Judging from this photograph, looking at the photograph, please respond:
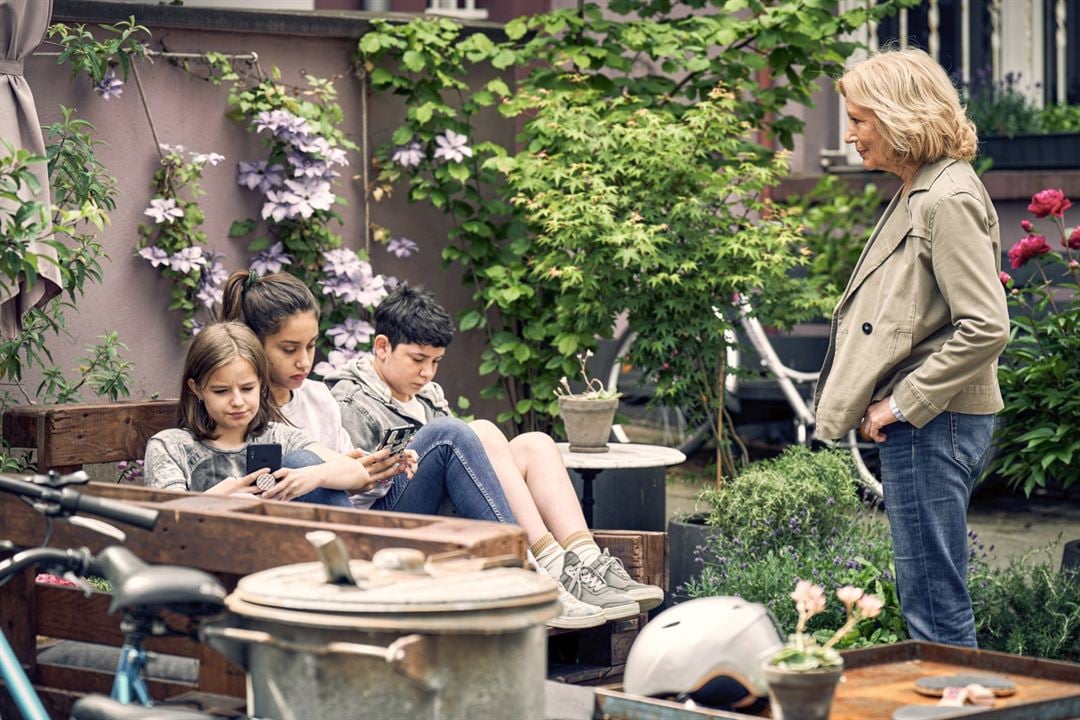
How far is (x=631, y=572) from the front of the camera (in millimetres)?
4445

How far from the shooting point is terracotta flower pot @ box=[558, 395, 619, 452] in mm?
5250

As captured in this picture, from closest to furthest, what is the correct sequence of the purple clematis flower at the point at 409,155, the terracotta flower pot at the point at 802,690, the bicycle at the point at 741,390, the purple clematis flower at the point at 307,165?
the terracotta flower pot at the point at 802,690 < the purple clematis flower at the point at 307,165 < the purple clematis flower at the point at 409,155 < the bicycle at the point at 741,390

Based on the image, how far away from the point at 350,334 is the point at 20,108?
2.11 meters

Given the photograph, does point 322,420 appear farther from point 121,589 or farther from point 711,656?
point 121,589

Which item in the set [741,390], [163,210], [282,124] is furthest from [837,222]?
[163,210]

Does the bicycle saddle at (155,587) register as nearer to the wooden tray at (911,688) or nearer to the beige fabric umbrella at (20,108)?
the wooden tray at (911,688)

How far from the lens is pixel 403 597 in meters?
2.45

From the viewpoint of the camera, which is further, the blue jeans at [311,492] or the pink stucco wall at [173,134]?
the pink stucco wall at [173,134]

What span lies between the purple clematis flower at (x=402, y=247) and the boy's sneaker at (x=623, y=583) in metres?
2.40

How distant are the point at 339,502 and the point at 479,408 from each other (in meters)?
2.73

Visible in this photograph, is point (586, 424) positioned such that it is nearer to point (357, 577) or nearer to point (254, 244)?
point (254, 244)

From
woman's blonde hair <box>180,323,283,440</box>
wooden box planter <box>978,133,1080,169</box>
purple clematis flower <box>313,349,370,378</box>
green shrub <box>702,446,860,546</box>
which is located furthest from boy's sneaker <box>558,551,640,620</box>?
wooden box planter <box>978,133,1080,169</box>

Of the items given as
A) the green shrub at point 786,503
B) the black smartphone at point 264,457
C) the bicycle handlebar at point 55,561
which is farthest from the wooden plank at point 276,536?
the green shrub at point 786,503

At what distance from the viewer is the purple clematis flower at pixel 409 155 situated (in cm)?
633
